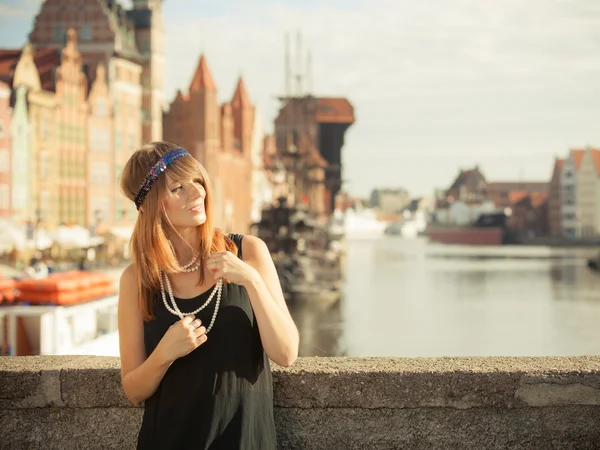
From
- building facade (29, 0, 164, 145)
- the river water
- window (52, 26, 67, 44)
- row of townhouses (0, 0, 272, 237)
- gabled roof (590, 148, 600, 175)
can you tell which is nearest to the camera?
the river water

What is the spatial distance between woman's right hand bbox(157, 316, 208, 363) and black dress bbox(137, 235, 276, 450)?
67 millimetres

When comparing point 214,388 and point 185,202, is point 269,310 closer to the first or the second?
point 214,388

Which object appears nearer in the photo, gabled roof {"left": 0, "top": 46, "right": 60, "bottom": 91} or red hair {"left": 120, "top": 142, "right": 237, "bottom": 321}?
red hair {"left": 120, "top": 142, "right": 237, "bottom": 321}

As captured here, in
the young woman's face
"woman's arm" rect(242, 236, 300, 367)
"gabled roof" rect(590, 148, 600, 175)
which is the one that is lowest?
"woman's arm" rect(242, 236, 300, 367)

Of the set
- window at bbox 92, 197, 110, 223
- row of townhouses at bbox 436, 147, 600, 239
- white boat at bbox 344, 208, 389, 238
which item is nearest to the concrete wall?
window at bbox 92, 197, 110, 223

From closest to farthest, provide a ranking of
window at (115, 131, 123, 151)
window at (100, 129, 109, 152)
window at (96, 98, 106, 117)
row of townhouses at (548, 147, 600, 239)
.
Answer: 1. window at (96, 98, 106, 117)
2. window at (100, 129, 109, 152)
3. window at (115, 131, 123, 151)
4. row of townhouses at (548, 147, 600, 239)

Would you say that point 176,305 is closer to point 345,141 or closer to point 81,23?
point 81,23

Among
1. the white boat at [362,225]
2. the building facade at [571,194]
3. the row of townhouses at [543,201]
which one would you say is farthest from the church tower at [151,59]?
the white boat at [362,225]

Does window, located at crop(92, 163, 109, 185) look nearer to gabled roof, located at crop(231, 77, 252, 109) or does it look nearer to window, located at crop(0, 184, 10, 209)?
window, located at crop(0, 184, 10, 209)

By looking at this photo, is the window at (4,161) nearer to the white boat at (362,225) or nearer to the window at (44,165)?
the window at (44,165)

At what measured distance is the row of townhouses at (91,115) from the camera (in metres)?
39.7

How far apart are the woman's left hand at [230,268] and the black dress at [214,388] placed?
0.09 meters

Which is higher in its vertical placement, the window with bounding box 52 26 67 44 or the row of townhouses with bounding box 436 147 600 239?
the window with bounding box 52 26 67 44

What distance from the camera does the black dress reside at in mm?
2523
